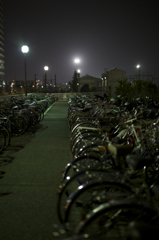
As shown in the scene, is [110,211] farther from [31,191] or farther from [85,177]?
[31,191]

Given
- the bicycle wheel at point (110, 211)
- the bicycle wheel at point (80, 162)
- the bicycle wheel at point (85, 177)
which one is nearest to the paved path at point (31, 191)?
the bicycle wheel at point (85, 177)

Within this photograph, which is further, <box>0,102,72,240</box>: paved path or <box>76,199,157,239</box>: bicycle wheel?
<box>0,102,72,240</box>: paved path

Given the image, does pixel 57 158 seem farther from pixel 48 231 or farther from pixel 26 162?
pixel 48 231

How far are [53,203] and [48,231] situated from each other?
77cm

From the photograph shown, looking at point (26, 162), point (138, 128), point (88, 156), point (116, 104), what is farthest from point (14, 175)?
point (116, 104)

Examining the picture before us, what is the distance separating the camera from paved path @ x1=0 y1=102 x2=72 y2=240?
322 cm

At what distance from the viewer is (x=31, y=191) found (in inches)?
172

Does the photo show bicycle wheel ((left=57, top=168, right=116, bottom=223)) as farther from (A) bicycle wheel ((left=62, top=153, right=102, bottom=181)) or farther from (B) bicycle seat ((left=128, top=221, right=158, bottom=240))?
(B) bicycle seat ((left=128, top=221, right=158, bottom=240))

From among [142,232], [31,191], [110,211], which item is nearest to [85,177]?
[110,211]

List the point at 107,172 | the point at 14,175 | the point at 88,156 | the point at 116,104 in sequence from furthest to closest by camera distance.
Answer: the point at 116,104 → the point at 14,175 → the point at 88,156 → the point at 107,172

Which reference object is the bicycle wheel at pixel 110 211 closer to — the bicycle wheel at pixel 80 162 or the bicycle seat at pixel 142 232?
the bicycle seat at pixel 142 232

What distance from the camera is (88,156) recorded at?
390 cm

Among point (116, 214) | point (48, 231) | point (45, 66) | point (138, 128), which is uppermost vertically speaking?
point (45, 66)

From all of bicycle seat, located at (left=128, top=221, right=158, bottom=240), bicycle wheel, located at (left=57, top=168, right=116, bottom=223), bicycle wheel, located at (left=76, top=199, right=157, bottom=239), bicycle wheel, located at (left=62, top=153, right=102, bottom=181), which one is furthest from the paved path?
bicycle seat, located at (left=128, top=221, right=158, bottom=240)
